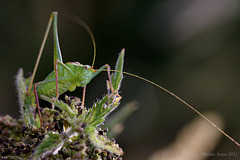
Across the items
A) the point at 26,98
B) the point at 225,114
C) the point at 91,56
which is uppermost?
the point at 91,56

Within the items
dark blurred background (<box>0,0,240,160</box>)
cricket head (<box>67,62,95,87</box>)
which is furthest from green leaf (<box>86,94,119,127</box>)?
dark blurred background (<box>0,0,240,160</box>)

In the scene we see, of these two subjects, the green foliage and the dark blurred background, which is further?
the dark blurred background

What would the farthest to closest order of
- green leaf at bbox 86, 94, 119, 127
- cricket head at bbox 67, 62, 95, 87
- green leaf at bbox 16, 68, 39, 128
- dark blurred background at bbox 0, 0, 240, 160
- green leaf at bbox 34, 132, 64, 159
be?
1. dark blurred background at bbox 0, 0, 240, 160
2. cricket head at bbox 67, 62, 95, 87
3. green leaf at bbox 16, 68, 39, 128
4. green leaf at bbox 86, 94, 119, 127
5. green leaf at bbox 34, 132, 64, 159

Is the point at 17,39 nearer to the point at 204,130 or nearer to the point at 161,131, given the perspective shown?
the point at 161,131

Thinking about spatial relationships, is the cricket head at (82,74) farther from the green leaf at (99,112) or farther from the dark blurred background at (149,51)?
the dark blurred background at (149,51)

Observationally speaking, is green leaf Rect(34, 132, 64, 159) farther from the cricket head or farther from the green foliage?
the cricket head

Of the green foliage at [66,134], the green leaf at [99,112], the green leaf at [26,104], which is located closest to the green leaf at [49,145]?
the green foliage at [66,134]

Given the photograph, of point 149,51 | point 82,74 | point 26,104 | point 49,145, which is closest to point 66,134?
point 49,145

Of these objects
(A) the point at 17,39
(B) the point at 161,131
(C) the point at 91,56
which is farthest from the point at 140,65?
(A) the point at 17,39

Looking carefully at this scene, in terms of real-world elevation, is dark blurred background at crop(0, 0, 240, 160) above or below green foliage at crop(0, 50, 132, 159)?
above
